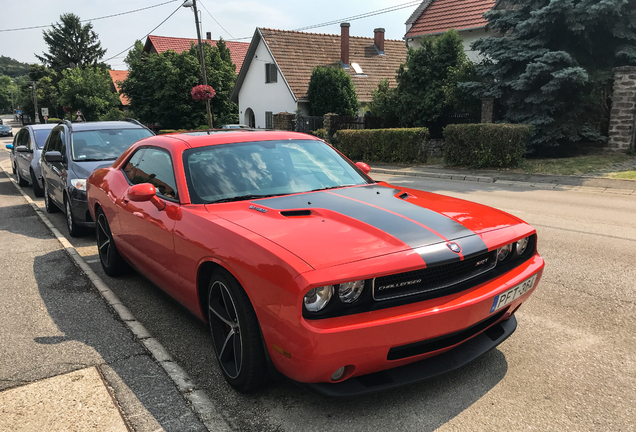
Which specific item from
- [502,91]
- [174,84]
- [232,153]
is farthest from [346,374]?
[174,84]

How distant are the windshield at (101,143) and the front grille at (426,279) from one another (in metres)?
6.75

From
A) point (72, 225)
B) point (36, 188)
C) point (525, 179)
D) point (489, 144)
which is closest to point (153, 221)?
point (72, 225)

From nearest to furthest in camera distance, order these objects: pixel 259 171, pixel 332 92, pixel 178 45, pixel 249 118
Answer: pixel 259 171 → pixel 332 92 → pixel 249 118 → pixel 178 45

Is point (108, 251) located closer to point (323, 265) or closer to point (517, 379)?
point (323, 265)

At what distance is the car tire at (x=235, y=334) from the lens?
9.24ft

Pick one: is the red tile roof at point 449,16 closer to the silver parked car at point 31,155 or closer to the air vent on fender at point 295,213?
the silver parked car at point 31,155

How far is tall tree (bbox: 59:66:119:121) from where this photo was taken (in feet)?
147

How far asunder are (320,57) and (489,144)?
71.0 feet

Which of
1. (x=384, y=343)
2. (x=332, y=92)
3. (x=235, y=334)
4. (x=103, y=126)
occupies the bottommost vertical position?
(x=235, y=334)

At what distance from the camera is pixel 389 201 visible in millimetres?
3582

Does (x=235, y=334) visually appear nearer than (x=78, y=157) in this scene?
Yes

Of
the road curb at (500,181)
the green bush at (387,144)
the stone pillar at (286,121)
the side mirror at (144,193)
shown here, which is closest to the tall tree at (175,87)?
the stone pillar at (286,121)

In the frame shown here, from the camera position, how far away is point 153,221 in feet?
13.2

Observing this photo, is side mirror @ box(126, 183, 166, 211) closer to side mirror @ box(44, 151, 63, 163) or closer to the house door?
side mirror @ box(44, 151, 63, 163)
